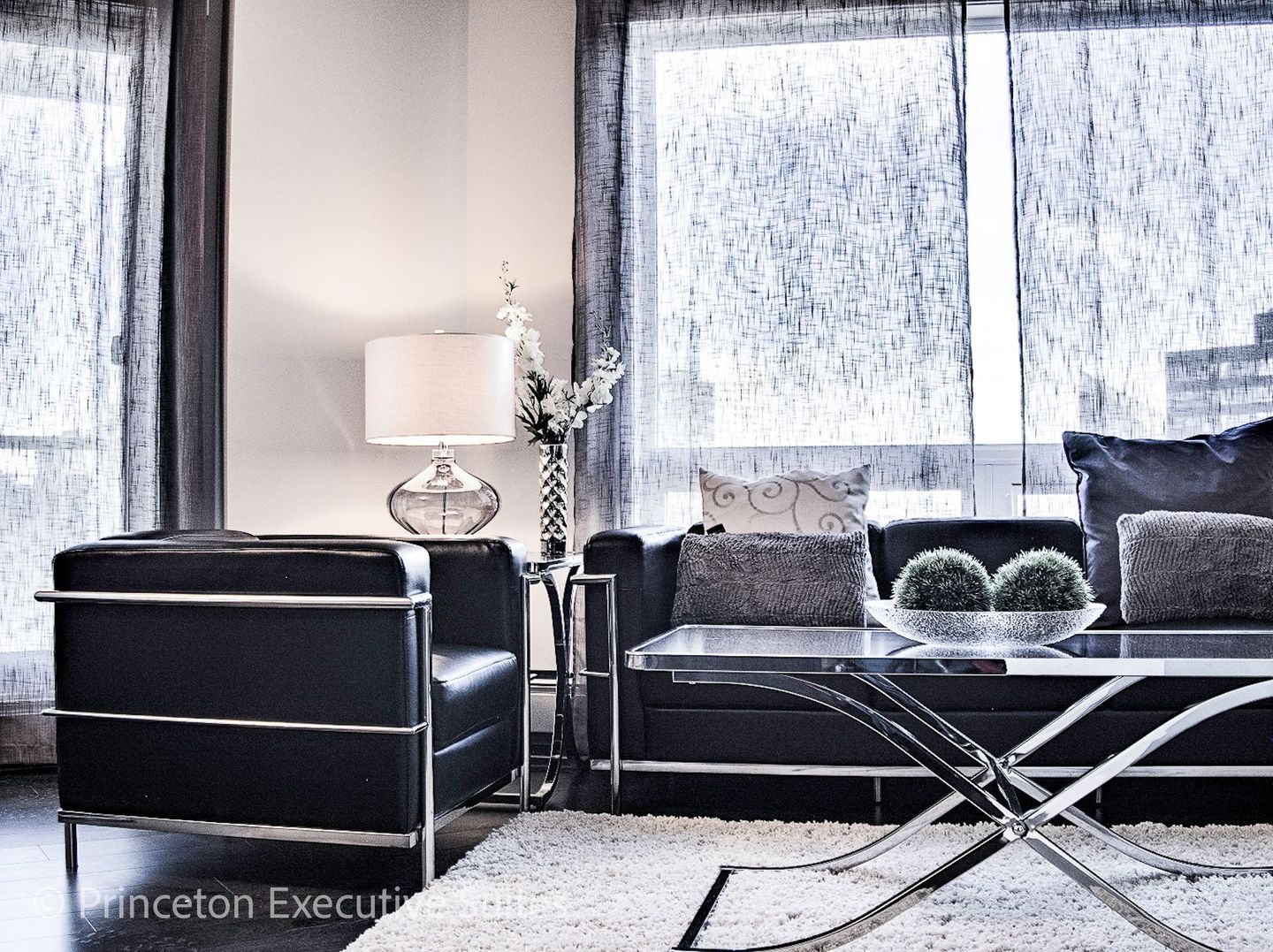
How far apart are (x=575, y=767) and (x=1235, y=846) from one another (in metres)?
1.88

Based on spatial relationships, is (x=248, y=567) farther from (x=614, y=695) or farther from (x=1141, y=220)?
(x=1141, y=220)

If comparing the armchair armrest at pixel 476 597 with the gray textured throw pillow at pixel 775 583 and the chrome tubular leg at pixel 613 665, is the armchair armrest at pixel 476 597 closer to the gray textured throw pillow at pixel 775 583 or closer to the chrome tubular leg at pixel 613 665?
the chrome tubular leg at pixel 613 665

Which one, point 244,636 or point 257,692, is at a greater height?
point 244,636

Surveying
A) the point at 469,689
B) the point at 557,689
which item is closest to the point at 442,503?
the point at 557,689

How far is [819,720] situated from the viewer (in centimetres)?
302

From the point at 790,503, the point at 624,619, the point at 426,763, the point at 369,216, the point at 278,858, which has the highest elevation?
the point at 369,216

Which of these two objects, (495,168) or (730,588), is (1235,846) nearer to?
(730,588)

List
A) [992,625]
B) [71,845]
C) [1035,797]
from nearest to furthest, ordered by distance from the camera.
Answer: [992,625]
[1035,797]
[71,845]

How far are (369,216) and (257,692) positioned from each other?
2.19 metres

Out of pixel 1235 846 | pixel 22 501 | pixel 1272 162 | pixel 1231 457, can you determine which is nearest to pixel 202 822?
pixel 22 501

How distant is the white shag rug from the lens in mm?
2018

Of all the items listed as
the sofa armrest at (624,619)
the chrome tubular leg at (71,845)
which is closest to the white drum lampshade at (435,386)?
the sofa armrest at (624,619)

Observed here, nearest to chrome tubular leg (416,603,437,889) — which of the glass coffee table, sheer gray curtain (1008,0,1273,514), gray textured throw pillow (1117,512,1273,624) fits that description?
the glass coffee table

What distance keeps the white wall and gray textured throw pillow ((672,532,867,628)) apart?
45.3 inches
